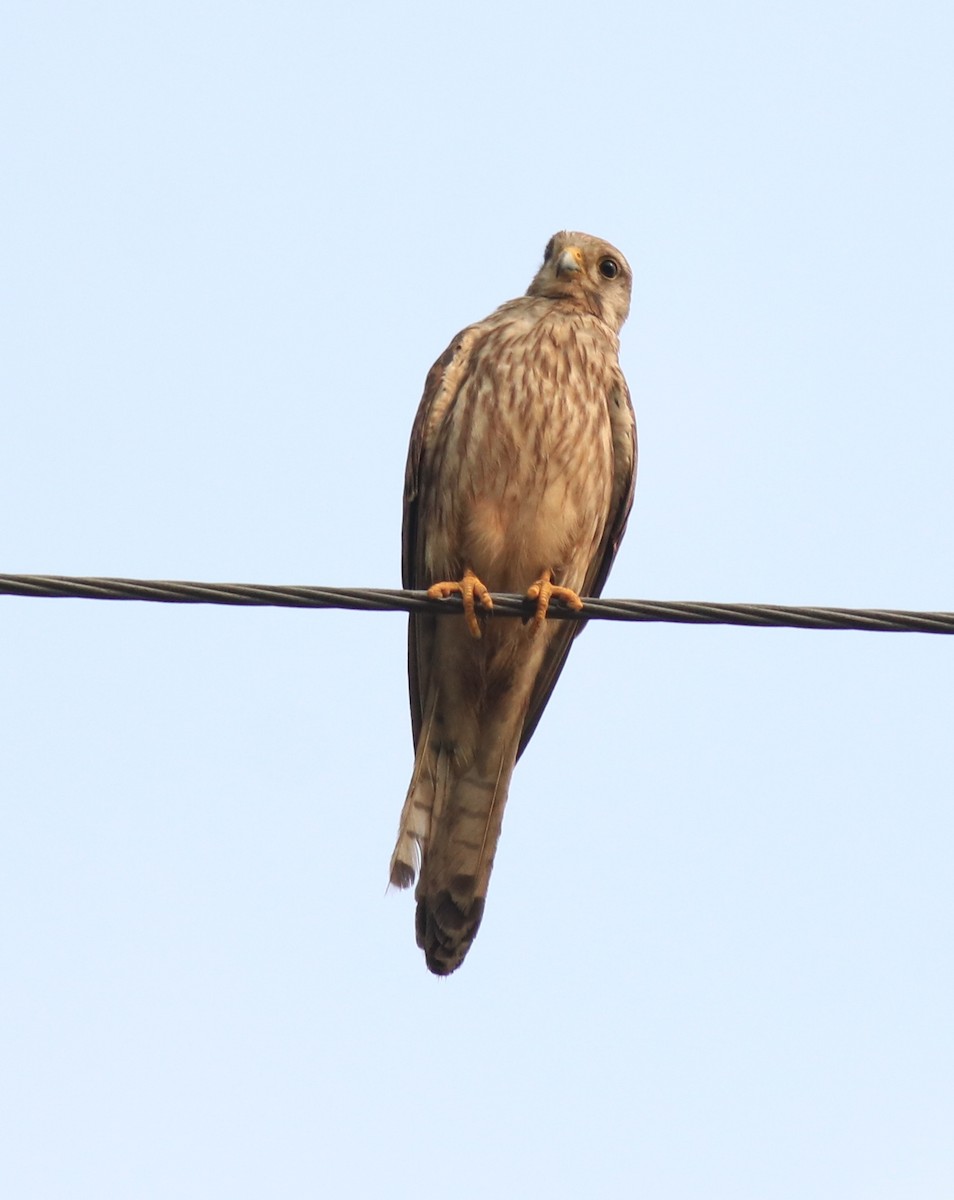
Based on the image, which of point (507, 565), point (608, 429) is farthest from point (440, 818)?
point (608, 429)

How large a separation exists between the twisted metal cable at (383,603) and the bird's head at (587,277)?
2.92 meters

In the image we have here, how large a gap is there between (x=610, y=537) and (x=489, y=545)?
2.01 feet

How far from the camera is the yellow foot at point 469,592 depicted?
5289 mm

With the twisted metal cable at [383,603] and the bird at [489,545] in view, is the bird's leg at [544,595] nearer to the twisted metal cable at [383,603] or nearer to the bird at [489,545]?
the bird at [489,545]

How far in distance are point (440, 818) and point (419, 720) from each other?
14.8 inches

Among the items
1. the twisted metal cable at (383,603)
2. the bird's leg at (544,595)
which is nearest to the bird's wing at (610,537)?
the bird's leg at (544,595)

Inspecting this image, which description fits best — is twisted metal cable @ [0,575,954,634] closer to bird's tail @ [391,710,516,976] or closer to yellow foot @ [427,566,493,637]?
yellow foot @ [427,566,493,637]

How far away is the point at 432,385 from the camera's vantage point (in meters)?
6.08

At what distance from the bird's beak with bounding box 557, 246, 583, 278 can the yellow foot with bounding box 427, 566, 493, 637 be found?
184 centimetres

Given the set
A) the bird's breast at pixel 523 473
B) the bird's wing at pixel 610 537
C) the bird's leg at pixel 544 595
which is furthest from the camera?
the bird's wing at pixel 610 537

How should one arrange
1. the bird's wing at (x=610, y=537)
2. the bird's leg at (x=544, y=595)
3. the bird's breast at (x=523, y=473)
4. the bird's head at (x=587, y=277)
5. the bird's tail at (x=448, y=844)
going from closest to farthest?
the bird's leg at (x=544, y=595) → the bird's breast at (x=523, y=473) → the bird's tail at (x=448, y=844) → the bird's wing at (x=610, y=537) → the bird's head at (x=587, y=277)

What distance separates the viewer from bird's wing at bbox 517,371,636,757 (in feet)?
20.0

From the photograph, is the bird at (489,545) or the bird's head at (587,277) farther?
the bird's head at (587,277)

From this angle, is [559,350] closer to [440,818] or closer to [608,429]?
[608,429]
